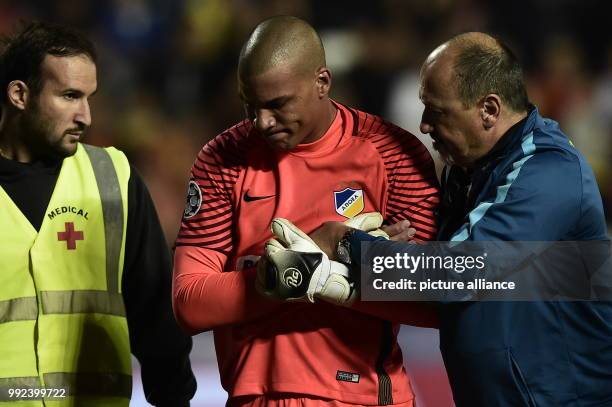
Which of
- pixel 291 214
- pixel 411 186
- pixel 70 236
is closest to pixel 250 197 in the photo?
pixel 291 214

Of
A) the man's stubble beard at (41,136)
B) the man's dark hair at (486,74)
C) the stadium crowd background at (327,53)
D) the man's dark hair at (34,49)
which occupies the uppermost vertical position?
the stadium crowd background at (327,53)

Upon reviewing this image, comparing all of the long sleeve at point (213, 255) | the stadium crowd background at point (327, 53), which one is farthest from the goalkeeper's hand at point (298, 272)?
the stadium crowd background at point (327, 53)

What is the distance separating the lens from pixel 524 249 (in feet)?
10.9

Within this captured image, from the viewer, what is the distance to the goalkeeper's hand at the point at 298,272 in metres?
3.18

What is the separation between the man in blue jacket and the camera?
328cm

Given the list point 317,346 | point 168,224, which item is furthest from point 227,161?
point 168,224

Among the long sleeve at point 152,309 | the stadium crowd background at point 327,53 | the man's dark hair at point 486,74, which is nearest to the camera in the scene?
the man's dark hair at point 486,74

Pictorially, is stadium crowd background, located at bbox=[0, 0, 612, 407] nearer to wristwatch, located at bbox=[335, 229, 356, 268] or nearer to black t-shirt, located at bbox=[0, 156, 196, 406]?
black t-shirt, located at bbox=[0, 156, 196, 406]

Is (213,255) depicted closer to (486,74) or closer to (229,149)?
(229,149)

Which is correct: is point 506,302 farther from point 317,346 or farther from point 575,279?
point 317,346

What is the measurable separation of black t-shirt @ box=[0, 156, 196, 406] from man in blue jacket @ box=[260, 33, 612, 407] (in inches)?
29.5

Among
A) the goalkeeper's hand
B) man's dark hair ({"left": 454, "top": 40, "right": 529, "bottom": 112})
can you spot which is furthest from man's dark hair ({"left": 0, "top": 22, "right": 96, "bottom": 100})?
man's dark hair ({"left": 454, "top": 40, "right": 529, "bottom": 112})

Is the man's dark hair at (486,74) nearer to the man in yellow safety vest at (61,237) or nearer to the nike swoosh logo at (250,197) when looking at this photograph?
the nike swoosh logo at (250,197)

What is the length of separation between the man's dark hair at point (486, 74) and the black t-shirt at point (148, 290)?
3.70 feet
